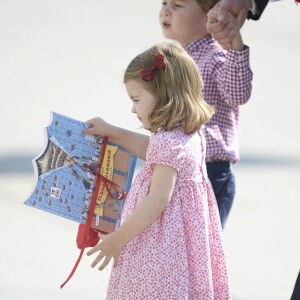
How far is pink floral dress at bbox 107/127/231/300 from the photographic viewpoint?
3578 millimetres

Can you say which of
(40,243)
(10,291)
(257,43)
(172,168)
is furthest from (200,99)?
(257,43)

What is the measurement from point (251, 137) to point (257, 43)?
11.0 ft

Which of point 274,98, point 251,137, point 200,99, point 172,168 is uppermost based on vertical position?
point 274,98

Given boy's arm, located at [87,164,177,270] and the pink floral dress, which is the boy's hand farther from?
boy's arm, located at [87,164,177,270]

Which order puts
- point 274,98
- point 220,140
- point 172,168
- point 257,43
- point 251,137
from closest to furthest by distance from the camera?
point 172,168, point 220,140, point 251,137, point 274,98, point 257,43

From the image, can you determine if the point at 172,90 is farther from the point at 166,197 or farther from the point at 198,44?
the point at 198,44

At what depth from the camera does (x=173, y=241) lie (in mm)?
3586

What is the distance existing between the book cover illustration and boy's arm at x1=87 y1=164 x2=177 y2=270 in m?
0.18

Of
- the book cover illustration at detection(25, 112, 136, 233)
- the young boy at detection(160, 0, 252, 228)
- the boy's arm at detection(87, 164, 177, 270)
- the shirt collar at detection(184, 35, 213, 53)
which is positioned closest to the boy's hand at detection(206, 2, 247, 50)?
the young boy at detection(160, 0, 252, 228)

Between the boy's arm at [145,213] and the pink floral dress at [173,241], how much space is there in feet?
0.13

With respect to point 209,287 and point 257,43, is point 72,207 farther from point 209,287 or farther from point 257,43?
point 257,43

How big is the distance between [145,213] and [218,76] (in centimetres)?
100

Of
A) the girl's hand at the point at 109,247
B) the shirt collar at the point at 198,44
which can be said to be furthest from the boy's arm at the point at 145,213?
the shirt collar at the point at 198,44

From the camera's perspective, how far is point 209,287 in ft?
12.0
